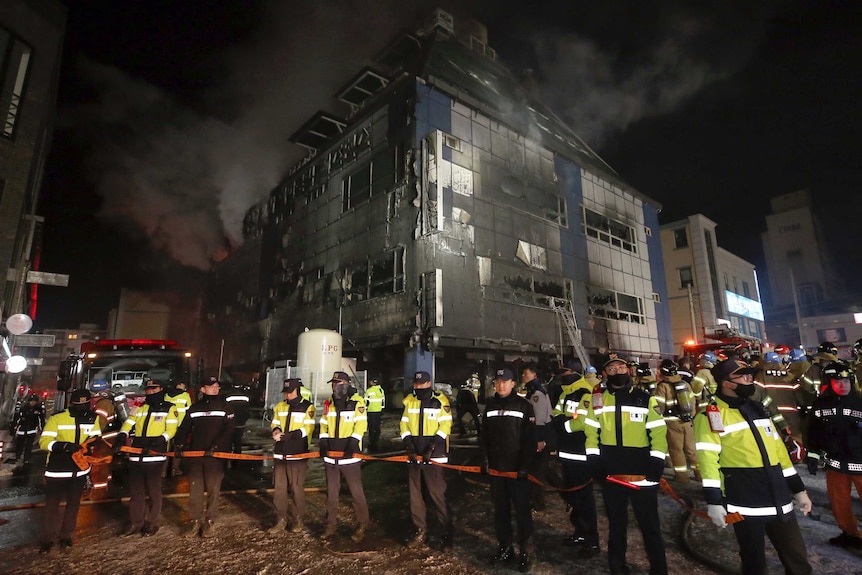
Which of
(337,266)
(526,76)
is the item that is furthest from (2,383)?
(526,76)

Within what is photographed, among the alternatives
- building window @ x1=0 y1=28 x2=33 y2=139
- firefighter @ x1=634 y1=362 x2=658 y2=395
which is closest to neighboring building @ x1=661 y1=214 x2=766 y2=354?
firefighter @ x1=634 y1=362 x2=658 y2=395

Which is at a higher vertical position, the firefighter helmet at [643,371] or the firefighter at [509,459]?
the firefighter helmet at [643,371]

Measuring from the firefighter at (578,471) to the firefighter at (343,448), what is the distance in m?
2.54

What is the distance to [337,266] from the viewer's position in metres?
22.6

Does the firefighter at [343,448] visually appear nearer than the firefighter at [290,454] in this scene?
Yes

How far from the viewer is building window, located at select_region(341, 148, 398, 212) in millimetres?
19922

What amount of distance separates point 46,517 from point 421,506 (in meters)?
4.43

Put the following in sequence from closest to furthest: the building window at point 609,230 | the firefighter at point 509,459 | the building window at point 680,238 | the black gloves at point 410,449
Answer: the firefighter at point 509,459 < the black gloves at point 410,449 < the building window at point 609,230 < the building window at point 680,238

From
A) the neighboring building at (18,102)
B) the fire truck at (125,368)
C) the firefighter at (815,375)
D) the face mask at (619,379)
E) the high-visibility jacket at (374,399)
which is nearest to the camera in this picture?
the face mask at (619,379)

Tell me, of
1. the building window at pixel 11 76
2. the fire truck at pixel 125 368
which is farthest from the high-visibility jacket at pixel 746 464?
the building window at pixel 11 76

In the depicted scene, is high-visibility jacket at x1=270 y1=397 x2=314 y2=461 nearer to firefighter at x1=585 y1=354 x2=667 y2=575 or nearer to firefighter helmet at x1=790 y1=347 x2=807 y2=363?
firefighter at x1=585 y1=354 x2=667 y2=575

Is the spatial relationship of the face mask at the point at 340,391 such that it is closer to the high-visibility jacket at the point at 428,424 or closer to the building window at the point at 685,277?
the high-visibility jacket at the point at 428,424

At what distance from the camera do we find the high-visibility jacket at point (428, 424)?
536cm

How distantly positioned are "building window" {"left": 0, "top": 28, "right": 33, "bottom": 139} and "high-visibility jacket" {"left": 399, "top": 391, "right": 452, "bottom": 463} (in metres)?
18.0
